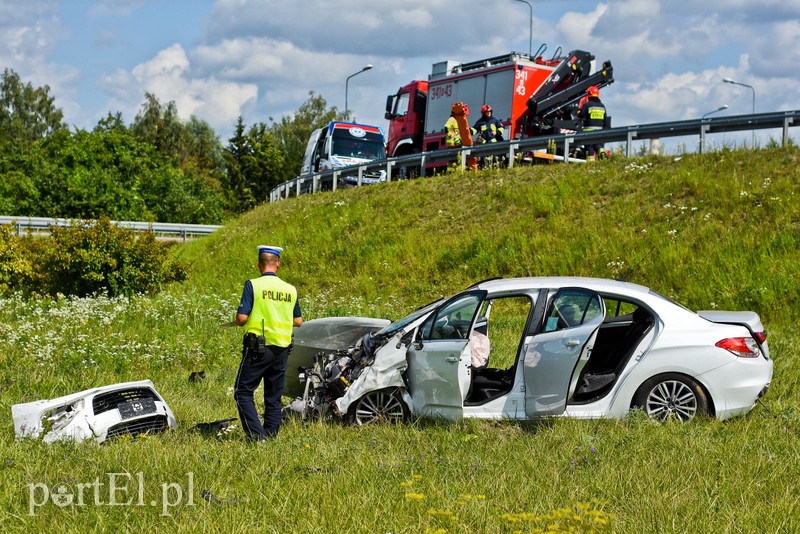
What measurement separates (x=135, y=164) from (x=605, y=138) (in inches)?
1638

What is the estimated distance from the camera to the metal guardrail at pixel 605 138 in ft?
59.4

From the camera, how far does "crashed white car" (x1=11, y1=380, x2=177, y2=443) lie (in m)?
7.58

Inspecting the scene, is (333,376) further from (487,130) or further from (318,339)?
(487,130)

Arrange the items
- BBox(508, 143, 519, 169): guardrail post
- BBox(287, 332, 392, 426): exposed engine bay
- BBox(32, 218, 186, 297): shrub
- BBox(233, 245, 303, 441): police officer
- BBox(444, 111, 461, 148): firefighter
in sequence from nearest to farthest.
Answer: BBox(233, 245, 303, 441): police officer, BBox(287, 332, 392, 426): exposed engine bay, BBox(32, 218, 186, 297): shrub, BBox(508, 143, 519, 169): guardrail post, BBox(444, 111, 461, 148): firefighter

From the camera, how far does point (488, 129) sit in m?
24.4

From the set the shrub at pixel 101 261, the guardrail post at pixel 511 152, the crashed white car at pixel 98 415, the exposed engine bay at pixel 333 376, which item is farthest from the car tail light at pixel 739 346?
the shrub at pixel 101 261

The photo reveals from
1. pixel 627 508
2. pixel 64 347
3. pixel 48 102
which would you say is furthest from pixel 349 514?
pixel 48 102

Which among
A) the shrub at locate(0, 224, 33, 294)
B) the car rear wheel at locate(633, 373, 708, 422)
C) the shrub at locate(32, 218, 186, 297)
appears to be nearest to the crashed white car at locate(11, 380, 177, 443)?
the car rear wheel at locate(633, 373, 708, 422)

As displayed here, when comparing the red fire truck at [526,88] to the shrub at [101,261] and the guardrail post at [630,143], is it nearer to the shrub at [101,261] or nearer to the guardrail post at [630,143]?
the guardrail post at [630,143]

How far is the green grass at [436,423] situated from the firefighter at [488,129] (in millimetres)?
2270

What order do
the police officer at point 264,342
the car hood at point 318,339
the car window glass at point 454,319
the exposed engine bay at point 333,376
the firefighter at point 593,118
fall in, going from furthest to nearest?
1. the firefighter at point 593,118
2. the car hood at point 318,339
3. the exposed engine bay at point 333,376
4. the car window glass at point 454,319
5. the police officer at point 264,342

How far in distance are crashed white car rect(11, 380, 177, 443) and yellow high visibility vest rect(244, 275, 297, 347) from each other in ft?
4.23
